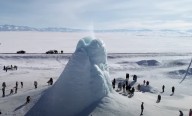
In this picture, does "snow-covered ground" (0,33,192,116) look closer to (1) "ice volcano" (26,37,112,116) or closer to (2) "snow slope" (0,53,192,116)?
(2) "snow slope" (0,53,192,116)

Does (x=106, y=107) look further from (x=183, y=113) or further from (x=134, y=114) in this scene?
(x=183, y=113)

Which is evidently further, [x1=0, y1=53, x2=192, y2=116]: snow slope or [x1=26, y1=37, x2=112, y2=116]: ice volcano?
[x1=0, y1=53, x2=192, y2=116]: snow slope

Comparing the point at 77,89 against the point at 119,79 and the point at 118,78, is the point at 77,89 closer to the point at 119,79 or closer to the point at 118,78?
the point at 119,79

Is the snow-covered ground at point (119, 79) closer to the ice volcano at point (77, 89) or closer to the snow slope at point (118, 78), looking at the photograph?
the snow slope at point (118, 78)

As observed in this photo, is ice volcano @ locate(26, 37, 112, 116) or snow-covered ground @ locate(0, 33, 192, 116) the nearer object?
ice volcano @ locate(26, 37, 112, 116)

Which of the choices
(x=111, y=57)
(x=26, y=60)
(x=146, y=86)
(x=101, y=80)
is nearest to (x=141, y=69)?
(x=111, y=57)

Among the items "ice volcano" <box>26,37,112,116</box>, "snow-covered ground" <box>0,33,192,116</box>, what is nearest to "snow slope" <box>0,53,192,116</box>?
"snow-covered ground" <box>0,33,192,116</box>

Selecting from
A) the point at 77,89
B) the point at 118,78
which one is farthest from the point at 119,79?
the point at 77,89

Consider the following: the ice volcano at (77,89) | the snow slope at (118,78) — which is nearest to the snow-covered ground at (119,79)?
the snow slope at (118,78)
